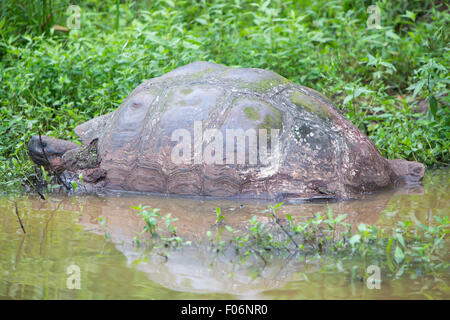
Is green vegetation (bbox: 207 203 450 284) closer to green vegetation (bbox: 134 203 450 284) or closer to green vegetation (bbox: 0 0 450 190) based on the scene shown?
green vegetation (bbox: 134 203 450 284)

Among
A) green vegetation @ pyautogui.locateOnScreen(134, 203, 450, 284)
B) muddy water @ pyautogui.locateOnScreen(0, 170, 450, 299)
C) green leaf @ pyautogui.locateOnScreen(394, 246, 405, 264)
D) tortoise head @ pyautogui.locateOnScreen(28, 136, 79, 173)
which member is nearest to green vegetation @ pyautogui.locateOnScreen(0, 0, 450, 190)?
tortoise head @ pyautogui.locateOnScreen(28, 136, 79, 173)

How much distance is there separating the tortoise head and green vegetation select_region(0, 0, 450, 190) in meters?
0.17

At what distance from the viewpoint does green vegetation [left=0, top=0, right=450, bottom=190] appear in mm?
5852

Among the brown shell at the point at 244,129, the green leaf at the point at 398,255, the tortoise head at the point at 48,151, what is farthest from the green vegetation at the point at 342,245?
the tortoise head at the point at 48,151

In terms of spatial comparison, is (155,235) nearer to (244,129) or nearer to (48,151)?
(244,129)

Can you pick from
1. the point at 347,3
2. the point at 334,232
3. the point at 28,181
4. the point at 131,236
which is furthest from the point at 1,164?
the point at 347,3

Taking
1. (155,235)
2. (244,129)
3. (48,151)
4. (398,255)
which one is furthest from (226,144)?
(398,255)

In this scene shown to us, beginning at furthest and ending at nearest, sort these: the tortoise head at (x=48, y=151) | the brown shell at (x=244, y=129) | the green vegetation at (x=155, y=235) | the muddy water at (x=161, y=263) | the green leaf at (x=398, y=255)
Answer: the tortoise head at (x=48, y=151) < the brown shell at (x=244, y=129) < the green vegetation at (x=155, y=235) < the green leaf at (x=398, y=255) < the muddy water at (x=161, y=263)

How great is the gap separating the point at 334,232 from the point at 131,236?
129 centimetres

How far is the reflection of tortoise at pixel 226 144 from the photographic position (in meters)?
4.58

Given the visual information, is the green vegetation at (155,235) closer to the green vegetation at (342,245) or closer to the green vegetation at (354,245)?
the green vegetation at (342,245)

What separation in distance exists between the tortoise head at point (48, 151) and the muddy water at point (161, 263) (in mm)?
769

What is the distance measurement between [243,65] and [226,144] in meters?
2.60
